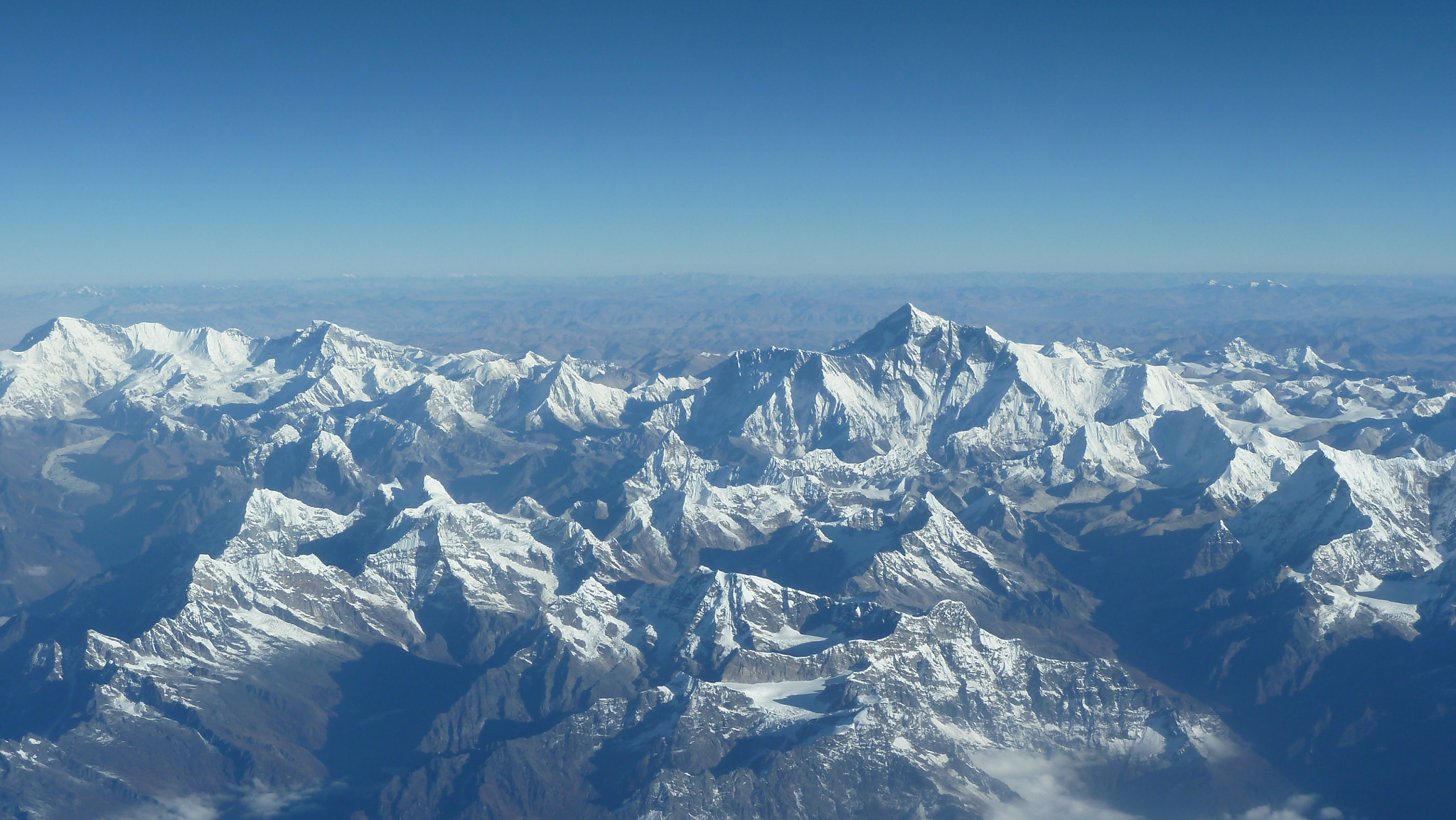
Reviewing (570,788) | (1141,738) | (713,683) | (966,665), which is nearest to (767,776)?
(713,683)

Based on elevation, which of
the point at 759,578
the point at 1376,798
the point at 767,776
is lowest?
the point at 1376,798

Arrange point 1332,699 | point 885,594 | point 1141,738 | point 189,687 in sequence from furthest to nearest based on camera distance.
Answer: point 885,594 → point 1332,699 → point 189,687 → point 1141,738

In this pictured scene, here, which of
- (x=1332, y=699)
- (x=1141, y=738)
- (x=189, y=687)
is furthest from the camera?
(x=1332, y=699)

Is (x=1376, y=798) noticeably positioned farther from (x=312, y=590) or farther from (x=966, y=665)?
(x=312, y=590)

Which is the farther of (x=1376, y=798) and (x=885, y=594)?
(x=885, y=594)

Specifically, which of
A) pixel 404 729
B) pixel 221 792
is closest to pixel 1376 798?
pixel 404 729

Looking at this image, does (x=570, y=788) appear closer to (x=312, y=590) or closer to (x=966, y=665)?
(x=966, y=665)

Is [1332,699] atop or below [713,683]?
below

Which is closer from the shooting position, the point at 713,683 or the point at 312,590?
the point at 713,683

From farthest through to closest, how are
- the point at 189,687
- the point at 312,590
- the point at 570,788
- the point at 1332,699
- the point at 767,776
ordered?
the point at 312,590 < the point at 1332,699 < the point at 189,687 < the point at 570,788 < the point at 767,776

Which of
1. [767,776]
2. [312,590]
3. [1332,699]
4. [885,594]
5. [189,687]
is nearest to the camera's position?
[767,776]
